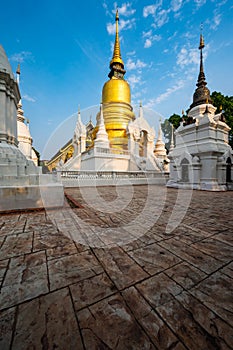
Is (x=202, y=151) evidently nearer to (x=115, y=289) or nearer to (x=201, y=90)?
(x=201, y=90)

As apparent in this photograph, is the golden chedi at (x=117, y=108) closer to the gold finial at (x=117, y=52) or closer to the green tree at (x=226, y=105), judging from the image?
the gold finial at (x=117, y=52)

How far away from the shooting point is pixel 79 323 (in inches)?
41.6

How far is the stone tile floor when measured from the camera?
97 centimetres

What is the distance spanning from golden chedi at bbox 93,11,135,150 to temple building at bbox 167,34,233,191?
10.1 metres

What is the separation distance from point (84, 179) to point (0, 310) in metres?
10.3

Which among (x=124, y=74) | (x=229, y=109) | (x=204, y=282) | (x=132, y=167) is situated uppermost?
(x=124, y=74)

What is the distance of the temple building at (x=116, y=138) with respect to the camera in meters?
15.6

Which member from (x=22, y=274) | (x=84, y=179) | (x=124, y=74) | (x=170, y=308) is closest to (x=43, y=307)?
(x=22, y=274)

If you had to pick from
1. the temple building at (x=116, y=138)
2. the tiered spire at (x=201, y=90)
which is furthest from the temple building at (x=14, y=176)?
the tiered spire at (x=201, y=90)

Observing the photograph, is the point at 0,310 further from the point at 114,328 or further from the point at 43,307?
the point at 114,328

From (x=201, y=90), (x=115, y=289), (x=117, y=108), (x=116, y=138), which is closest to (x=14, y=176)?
(x=115, y=289)

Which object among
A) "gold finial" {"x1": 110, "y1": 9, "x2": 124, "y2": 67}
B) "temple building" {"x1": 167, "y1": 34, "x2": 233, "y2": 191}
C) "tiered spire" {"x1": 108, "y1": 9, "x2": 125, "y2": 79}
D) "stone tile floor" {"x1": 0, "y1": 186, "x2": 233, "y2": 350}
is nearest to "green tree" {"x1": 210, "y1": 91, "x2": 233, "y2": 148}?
"temple building" {"x1": 167, "y1": 34, "x2": 233, "y2": 191}

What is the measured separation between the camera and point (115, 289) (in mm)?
1372

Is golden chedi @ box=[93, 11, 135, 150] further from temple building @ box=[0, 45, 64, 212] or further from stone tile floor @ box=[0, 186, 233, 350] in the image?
stone tile floor @ box=[0, 186, 233, 350]
